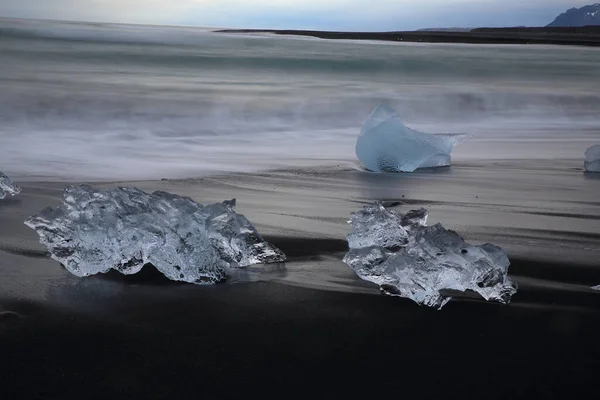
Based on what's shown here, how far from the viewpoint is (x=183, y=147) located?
28.3 ft

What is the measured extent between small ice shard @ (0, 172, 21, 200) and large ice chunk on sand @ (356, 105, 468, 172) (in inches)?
113

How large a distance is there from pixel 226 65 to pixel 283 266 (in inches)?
758

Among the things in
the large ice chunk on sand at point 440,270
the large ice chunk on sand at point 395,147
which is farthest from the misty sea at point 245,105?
the large ice chunk on sand at point 440,270

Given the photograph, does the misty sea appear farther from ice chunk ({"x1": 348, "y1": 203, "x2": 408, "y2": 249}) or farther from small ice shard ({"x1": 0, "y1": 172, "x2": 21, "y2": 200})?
ice chunk ({"x1": 348, "y1": 203, "x2": 408, "y2": 249})

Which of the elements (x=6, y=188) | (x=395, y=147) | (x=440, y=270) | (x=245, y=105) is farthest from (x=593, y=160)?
(x=245, y=105)

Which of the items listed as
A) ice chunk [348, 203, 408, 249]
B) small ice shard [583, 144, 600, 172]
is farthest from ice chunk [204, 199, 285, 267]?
small ice shard [583, 144, 600, 172]

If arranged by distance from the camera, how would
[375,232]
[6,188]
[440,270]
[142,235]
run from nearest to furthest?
[440,270]
[142,235]
[375,232]
[6,188]

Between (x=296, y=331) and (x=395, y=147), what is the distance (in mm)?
4091

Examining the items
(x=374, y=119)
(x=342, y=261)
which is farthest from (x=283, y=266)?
(x=374, y=119)

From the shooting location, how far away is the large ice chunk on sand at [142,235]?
9.64ft

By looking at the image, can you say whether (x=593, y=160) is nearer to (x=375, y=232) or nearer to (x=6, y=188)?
(x=375, y=232)

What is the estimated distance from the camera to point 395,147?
6.36 m

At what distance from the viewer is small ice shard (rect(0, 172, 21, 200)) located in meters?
4.43

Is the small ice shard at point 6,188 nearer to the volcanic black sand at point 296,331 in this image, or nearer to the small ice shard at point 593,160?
the volcanic black sand at point 296,331
